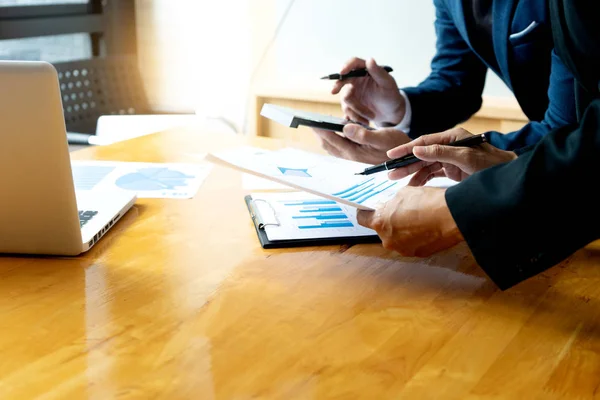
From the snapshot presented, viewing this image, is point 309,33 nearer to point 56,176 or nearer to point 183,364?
point 56,176

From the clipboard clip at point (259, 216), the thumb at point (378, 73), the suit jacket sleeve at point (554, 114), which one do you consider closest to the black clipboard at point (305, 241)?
the clipboard clip at point (259, 216)

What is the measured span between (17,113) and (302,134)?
188 centimetres

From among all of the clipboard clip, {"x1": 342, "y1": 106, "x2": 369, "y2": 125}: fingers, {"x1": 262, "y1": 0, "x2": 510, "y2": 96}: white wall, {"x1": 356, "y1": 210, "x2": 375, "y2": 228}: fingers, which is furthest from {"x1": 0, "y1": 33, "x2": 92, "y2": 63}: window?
{"x1": 356, "y1": 210, "x2": 375, "y2": 228}: fingers

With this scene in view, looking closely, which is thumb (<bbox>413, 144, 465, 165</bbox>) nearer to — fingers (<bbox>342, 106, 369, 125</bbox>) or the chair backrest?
fingers (<bbox>342, 106, 369, 125</bbox>)

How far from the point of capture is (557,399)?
0.64 metres

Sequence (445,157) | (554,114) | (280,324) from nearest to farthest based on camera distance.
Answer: (280,324) < (445,157) < (554,114)

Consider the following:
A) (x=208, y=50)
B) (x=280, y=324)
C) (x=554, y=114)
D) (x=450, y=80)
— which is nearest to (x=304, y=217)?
(x=280, y=324)

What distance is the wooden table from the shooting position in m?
0.66

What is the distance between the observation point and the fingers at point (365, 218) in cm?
98

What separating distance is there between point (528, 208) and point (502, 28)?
70 centimetres

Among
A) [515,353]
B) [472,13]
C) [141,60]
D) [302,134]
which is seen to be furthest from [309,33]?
[515,353]

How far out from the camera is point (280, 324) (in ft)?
2.55

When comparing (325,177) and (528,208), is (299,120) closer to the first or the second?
(325,177)

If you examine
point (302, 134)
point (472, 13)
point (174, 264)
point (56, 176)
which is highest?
point (472, 13)
